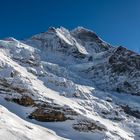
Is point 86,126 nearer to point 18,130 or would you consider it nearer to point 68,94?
point 18,130

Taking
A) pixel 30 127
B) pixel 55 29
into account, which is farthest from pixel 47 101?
pixel 55 29

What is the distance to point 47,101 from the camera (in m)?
69.5

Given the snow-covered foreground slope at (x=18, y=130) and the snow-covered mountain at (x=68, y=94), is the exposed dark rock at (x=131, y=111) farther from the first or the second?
the snow-covered foreground slope at (x=18, y=130)

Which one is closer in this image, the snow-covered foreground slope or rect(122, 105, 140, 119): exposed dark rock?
the snow-covered foreground slope

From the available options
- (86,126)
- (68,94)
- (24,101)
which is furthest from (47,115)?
(68,94)

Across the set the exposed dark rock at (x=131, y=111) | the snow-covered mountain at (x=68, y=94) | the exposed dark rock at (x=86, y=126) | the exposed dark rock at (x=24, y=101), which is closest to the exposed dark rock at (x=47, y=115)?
the snow-covered mountain at (x=68, y=94)

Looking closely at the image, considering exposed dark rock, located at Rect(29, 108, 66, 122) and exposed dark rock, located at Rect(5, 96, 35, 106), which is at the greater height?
exposed dark rock, located at Rect(5, 96, 35, 106)

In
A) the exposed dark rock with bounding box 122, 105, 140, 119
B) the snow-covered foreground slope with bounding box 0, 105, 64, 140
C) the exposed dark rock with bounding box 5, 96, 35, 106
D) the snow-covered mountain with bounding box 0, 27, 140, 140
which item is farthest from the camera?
the exposed dark rock with bounding box 122, 105, 140, 119

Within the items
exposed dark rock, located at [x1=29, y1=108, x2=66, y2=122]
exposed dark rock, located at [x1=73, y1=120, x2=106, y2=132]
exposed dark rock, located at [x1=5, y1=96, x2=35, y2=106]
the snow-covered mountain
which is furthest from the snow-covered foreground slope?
exposed dark rock, located at [x1=5, y1=96, x2=35, y2=106]

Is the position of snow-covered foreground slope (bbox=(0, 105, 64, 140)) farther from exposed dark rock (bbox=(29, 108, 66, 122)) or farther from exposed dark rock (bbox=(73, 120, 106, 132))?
exposed dark rock (bbox=(73, 120, 106, 132))

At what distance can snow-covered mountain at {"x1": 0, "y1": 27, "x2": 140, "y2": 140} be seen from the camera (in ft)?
201

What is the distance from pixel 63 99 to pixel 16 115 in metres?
13.9

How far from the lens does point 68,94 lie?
7925 centimetres

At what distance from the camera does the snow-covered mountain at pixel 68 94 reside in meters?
61.2
